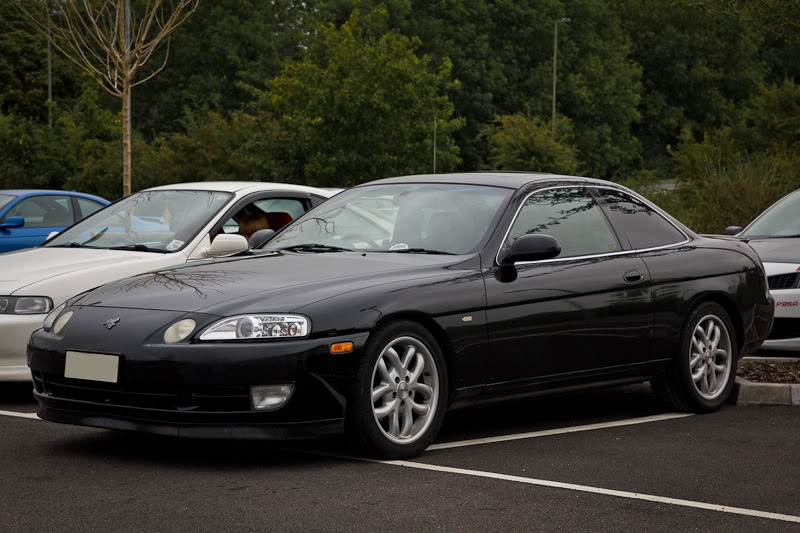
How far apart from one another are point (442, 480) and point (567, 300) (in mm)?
1779

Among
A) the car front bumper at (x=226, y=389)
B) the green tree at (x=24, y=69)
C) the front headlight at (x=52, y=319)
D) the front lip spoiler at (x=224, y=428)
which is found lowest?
the front lip spoiler at (x=224, y=428)

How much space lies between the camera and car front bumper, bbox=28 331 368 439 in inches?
257

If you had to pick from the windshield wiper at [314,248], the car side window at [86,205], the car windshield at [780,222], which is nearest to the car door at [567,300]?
the windshield wiper at [314,248]

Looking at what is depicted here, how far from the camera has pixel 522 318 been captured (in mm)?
7566

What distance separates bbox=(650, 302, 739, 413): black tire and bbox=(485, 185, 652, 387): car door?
1.27 ft

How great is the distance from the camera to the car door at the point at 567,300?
7531 mm

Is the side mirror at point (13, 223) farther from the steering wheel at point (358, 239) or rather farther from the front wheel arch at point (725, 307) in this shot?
the front wheel arch at point (725, 307)

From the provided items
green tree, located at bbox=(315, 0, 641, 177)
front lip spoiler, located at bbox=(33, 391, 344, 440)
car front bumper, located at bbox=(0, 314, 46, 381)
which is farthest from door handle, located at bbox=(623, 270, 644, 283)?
green tree, located at bbox=(315, 0, 641, 177)

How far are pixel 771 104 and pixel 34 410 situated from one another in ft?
109

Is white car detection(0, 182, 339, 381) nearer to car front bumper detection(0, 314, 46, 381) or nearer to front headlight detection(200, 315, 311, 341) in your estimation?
car front bumper detection(0, 314, 46, 381)

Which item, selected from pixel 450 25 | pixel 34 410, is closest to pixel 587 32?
pixel 450 25

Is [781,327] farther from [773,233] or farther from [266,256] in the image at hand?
[266,256]

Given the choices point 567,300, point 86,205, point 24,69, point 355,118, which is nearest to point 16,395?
point 567,300

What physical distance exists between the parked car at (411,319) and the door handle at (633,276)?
12 millimetres
